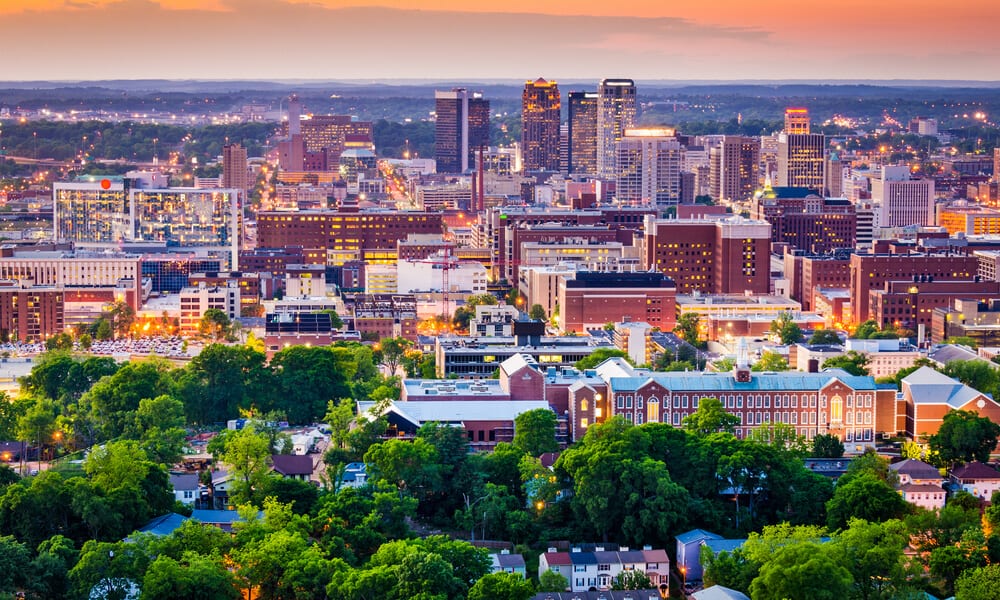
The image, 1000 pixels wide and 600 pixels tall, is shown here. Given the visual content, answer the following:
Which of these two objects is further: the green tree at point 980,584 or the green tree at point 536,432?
the green tree at point 536,432

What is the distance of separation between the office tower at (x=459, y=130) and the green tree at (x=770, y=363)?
12332cm

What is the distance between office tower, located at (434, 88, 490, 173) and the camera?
18594 centimetres

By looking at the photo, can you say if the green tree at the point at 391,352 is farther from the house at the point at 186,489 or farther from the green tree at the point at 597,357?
the house at the point at 186,489

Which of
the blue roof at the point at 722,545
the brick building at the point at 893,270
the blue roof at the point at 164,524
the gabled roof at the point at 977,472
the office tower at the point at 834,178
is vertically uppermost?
the office tower at the point at 834,178

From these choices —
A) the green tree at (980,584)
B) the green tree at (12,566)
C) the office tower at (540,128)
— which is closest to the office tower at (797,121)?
the office tower at (540,128)

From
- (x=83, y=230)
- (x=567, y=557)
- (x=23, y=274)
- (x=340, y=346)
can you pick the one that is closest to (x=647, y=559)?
(x=567, y=557)

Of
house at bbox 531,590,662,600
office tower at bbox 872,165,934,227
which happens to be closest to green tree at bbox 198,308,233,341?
house at bbox 531,590,662,600

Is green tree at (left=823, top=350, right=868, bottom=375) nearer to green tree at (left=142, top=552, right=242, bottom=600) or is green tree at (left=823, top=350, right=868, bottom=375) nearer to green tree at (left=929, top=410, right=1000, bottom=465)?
green tree at (left=929, top=410, right=1000, bottom=465)

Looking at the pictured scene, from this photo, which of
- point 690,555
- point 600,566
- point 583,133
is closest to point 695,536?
point 690,555

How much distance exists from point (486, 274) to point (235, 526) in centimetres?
5165

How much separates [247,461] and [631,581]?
11.2m

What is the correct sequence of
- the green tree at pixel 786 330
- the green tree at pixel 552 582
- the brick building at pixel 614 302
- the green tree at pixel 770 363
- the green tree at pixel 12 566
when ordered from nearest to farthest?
the green tree at pixel 12 566, the green tree at pixel 552 582, the green tree at pixel 770 363, the green tree at pixel 786 330, the brick building at pixel 614 302

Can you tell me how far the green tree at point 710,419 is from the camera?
51344 millimetres

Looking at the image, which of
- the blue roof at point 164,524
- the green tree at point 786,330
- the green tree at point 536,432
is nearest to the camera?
the blue roof at point 164,524
